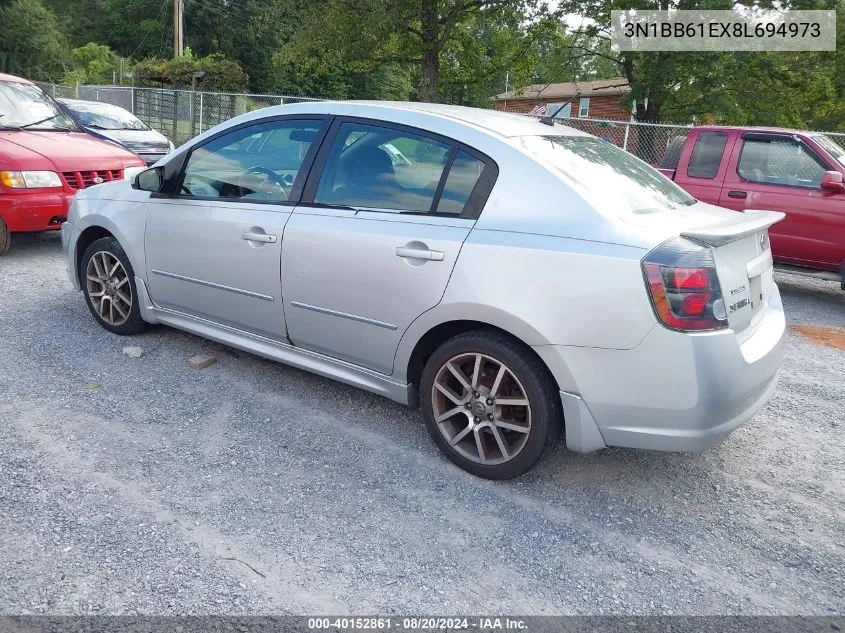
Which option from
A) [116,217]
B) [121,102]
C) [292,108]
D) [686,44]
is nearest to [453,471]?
[292,108]

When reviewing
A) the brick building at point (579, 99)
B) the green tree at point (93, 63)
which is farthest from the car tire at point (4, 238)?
the green tree at point (93, 63)

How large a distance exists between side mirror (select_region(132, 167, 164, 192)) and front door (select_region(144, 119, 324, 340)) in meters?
0.09

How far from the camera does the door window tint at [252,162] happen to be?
155 inches

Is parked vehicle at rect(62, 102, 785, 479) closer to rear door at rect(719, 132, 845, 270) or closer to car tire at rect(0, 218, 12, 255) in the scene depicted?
car tire at rect(0, 218, 12, 255)

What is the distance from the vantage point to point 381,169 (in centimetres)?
361

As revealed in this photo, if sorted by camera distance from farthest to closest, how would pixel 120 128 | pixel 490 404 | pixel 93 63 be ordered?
pixel 93 63 < pixel 120 128 < pixel 490 404

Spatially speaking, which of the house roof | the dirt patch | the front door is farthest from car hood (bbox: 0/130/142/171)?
the house roof

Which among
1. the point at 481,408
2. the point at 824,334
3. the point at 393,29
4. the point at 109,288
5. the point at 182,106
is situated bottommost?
the point at 824,334

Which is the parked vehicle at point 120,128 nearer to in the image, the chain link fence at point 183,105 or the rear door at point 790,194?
the chain link fence at point 183,105

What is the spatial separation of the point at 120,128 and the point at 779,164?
10.5 meters

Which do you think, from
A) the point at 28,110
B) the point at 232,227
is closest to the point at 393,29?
the point at 28,110

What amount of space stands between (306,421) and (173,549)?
1263 millimetres

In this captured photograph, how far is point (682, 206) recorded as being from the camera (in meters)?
3.52

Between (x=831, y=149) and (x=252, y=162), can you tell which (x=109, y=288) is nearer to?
(x=252, y=162)
